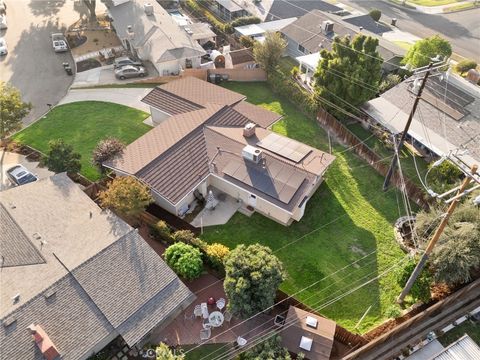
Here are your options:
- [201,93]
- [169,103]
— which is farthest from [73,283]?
[201,93]

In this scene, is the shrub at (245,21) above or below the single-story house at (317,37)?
below

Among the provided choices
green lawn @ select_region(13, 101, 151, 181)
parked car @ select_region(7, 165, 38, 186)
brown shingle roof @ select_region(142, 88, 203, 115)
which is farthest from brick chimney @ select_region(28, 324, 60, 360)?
brown shingle roof @ select_region(142, 88, 203, 115)

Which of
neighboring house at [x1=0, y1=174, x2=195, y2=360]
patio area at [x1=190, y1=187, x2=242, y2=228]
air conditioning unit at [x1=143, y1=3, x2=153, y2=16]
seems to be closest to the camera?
neighboring house at [x1=0, y1=174, x2=195, y2=360]

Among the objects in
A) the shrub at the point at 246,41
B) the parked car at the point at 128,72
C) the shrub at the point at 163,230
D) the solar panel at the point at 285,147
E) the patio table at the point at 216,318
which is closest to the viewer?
the patio table at the point at 216,318

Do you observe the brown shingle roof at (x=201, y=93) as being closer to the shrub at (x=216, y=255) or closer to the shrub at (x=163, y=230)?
the shrub at (x=163, y=230)

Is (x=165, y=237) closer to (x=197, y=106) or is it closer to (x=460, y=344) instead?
(x=197, y=106)

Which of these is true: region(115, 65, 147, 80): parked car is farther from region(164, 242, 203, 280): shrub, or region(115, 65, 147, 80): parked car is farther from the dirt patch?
region(164, 242, 203, 280): shrub

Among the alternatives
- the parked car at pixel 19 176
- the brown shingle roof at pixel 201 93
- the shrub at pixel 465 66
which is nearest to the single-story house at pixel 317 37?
the shrub at pixel 465 66
